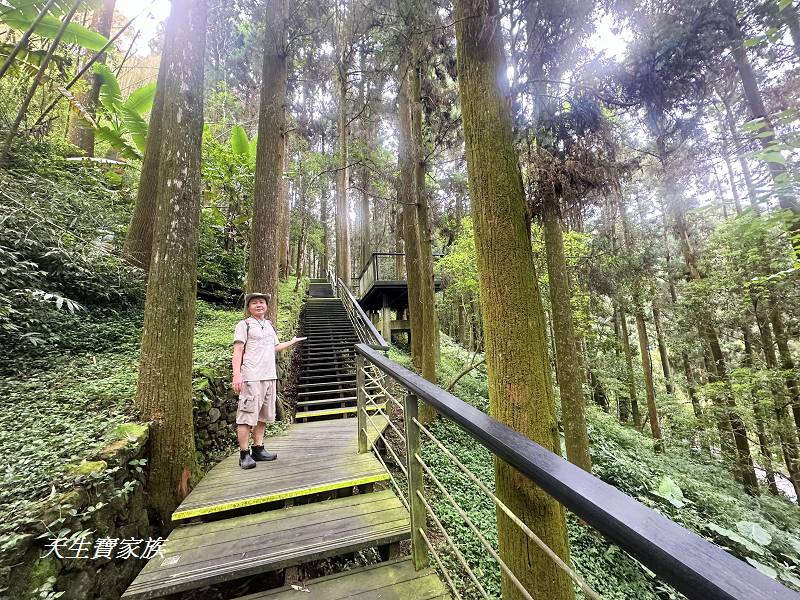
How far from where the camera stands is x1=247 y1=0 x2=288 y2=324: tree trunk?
17.1 ft

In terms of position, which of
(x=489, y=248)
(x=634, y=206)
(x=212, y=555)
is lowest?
(x=212, y=555)

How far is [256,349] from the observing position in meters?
3.29

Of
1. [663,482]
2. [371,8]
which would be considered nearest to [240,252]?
[371,8]

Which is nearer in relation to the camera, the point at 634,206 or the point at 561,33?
the point at 561,33

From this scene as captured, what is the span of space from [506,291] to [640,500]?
22.8 feet

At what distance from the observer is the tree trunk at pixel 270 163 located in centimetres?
523

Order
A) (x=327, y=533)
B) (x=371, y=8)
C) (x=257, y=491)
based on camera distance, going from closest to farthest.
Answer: (x=327, y=533)
(x=257, y=491)
(x=371, y=8)

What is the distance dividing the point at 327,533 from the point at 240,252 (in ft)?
27.9

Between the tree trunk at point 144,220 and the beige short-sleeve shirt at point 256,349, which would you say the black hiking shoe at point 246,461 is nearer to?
the beige short-sleeve shirt at point 256,349

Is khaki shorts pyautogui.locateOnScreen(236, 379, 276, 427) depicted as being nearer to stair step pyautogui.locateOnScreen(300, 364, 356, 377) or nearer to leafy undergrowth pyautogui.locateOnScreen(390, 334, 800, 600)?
leafy undergrowth pyautogui.locateOnScreen(390, 334, 800, 600)

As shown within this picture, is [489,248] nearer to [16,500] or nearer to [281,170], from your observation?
[16,500]

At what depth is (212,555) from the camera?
2037mm

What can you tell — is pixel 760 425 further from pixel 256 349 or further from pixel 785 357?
pixel 256 349

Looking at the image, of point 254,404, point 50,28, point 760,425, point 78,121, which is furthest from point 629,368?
point 78,121
